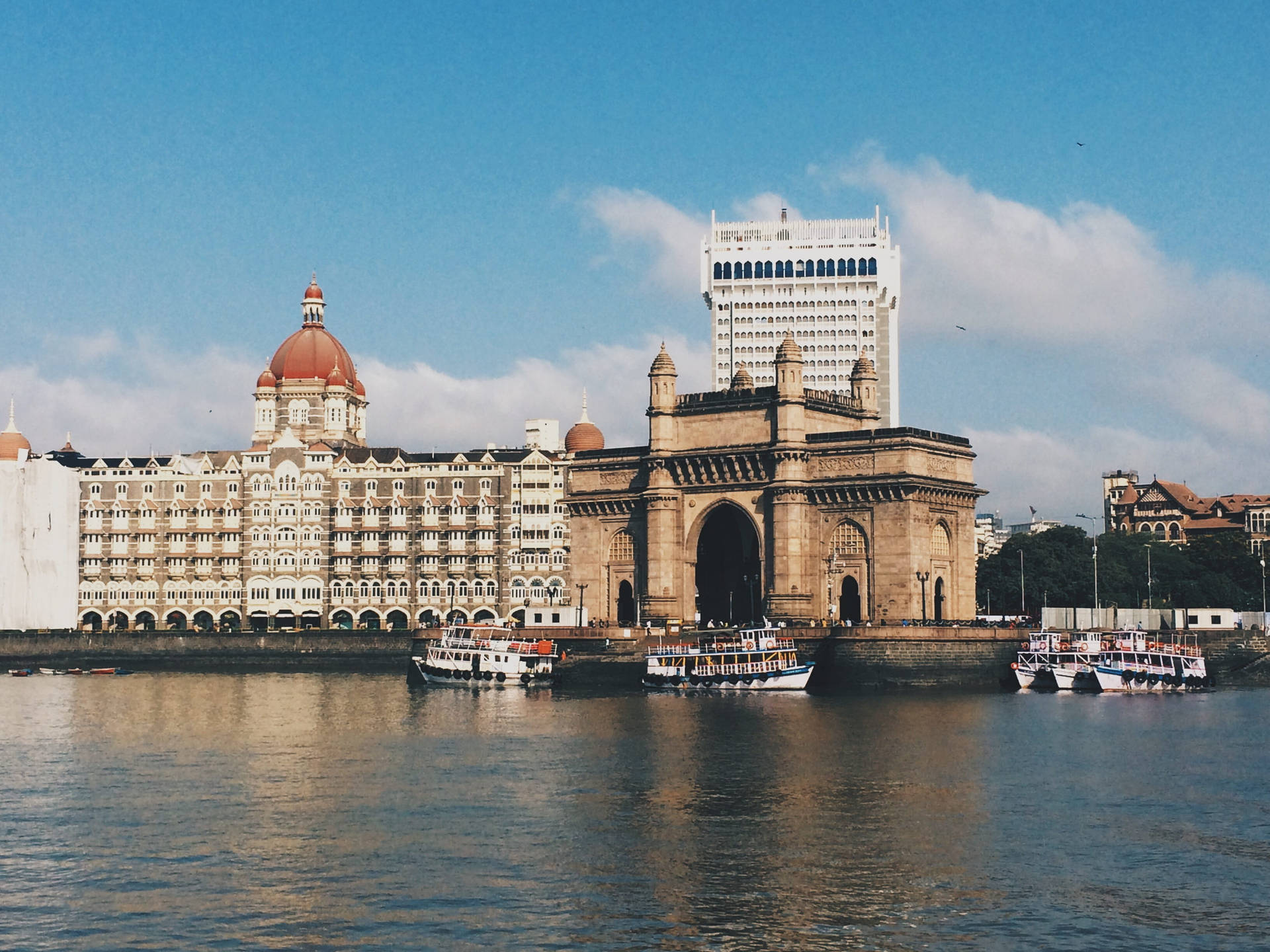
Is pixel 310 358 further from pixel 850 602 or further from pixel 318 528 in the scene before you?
pixel 850 602

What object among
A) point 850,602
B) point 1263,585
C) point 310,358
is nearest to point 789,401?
point 850,602

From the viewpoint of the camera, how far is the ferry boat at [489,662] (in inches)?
4365

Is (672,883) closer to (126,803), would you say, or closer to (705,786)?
(705,786)

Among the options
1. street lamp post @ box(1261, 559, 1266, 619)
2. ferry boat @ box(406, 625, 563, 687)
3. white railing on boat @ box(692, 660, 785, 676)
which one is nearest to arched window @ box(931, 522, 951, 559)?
white railing on boat @ box(692, 660, 785, 676)

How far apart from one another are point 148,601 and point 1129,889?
151 m

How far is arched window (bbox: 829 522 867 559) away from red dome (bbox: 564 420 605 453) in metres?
63.3

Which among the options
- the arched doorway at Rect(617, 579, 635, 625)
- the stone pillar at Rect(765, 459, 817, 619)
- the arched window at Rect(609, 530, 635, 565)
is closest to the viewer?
the stone pillar at Rect(765, 459, 817, 619)

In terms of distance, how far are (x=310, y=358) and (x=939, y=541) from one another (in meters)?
96.0

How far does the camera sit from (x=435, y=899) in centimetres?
4022

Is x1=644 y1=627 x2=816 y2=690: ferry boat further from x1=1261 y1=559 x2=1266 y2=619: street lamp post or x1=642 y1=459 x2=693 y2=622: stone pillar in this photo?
x1=1261 y1=559 x2=1266 y2=619: street lamp post

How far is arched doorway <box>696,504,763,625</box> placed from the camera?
123750mm

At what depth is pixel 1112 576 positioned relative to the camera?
16275 cm

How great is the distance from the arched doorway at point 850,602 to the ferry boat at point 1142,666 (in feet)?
50.0

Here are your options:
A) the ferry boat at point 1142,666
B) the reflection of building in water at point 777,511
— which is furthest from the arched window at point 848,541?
the ferry boat at point 1142,666
